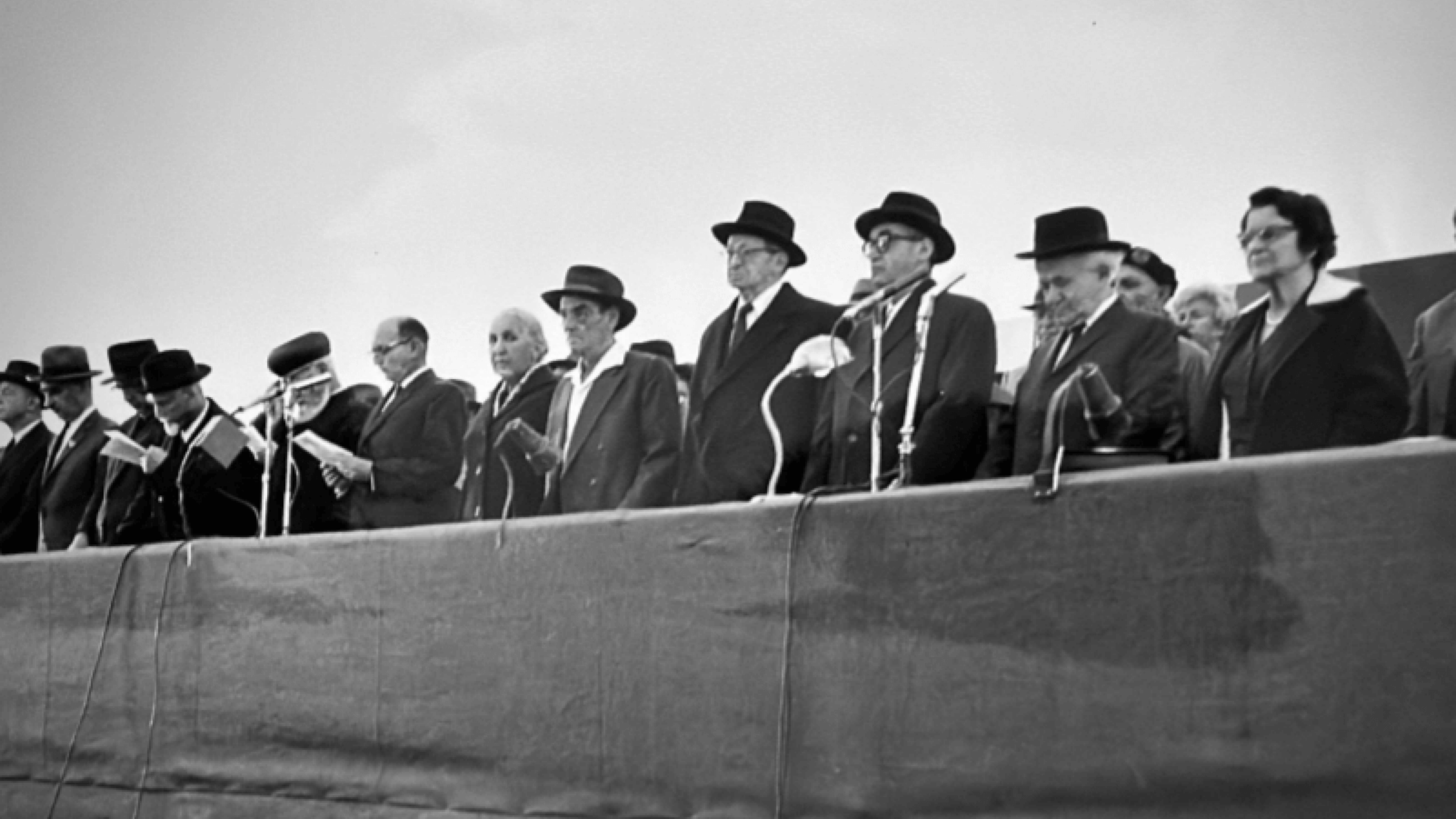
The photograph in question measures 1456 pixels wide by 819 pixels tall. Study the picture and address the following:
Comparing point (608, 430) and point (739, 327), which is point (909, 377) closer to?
point (739, 327)

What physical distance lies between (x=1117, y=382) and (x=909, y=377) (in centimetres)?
63

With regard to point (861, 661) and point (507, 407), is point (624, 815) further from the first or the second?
point (507, 407)

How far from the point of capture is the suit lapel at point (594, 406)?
5500 mm

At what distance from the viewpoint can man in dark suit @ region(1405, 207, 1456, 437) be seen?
4004 millimetres

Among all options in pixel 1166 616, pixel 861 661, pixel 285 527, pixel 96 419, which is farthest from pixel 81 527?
pixel 1166 616

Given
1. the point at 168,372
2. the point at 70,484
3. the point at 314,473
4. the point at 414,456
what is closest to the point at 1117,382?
the point at 414,456

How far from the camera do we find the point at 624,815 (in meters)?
3.99

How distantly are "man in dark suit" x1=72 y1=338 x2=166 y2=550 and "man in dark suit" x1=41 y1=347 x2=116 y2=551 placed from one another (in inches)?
2.7

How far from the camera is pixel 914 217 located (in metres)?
4.92

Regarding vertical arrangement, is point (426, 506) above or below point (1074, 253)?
below

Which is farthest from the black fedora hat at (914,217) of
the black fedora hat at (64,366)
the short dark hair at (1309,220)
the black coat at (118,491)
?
the black fedora hat at (64,366)

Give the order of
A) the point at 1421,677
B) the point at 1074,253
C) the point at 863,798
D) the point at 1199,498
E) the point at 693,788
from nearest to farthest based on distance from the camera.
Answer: the point at 1421,677 < the point at 1199,498 < the point at 863,798 < the point at 693,788 < the point at 1074,253

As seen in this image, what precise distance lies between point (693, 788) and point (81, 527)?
427 cm

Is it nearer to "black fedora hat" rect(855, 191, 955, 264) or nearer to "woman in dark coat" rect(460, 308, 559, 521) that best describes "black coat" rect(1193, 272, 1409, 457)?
Answer: "black fedora hat" rect(855, 191, 955, 264)
